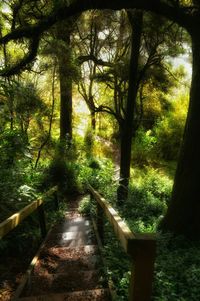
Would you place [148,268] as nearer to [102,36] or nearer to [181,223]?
[181,223]

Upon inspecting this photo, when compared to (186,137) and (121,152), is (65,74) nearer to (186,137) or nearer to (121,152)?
(121,152)

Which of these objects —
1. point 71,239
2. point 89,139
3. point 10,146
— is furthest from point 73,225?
point 89,139

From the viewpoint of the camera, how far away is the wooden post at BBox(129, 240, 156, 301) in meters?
2.24

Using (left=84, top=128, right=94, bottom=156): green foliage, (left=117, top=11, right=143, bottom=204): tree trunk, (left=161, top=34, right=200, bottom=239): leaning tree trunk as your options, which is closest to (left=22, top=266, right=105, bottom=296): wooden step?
(left=161, top=34, right=200, bottom=239): leaning tree trunk

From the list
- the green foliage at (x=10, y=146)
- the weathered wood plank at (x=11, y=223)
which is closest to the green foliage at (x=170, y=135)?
the green foliage at (x=10, y=146)

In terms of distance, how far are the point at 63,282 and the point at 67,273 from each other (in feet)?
1.01

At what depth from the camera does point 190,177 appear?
530 cm

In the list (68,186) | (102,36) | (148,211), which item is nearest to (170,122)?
Answer: (102,36)

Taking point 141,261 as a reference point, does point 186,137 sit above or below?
above

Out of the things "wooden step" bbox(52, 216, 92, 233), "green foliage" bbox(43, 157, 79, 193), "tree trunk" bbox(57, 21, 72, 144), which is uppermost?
"tree trunk" bbox(57, 21, 72, 144)

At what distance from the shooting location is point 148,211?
7.49m

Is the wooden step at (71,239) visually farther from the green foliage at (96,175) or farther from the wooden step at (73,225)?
the green foliage at (96,175)

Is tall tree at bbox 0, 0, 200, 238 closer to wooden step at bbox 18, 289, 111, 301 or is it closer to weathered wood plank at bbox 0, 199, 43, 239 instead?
wooden step at bbox 18, 289, 111, 301

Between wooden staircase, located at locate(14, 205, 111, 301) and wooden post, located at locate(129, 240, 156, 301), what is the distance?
95cm
